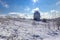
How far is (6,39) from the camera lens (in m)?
8.14

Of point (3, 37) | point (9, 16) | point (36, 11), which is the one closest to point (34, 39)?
point (3, 37)

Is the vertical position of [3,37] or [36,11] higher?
[36,11]

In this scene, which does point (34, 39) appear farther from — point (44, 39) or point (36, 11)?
point (36, 11)

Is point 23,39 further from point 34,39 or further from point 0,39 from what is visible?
point 0,39

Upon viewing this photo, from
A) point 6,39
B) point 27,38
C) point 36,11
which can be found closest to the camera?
point 6,39

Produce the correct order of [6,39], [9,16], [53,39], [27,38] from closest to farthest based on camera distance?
1. [6,39]
2. [27,38]
3. [53,39]
4. [9,16]

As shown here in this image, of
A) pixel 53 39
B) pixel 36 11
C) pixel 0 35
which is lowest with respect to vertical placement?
pixel 53 39

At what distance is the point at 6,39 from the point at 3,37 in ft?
1.73

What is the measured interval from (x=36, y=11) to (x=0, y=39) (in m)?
22.3

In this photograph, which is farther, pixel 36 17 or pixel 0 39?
pixel 36 17

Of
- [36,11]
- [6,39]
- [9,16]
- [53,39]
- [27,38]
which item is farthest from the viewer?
[36,11]

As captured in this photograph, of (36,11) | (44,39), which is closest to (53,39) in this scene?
(44,39)

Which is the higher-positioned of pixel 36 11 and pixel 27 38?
pixel 36 11

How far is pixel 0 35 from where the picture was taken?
29.1ft
